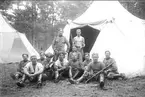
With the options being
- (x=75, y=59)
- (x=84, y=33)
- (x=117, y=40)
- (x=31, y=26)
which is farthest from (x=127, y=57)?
(x=31, y=26)

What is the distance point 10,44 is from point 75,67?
6.17 metres

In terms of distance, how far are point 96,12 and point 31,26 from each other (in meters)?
15.2

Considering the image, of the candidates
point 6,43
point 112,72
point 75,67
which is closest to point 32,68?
point 75,67

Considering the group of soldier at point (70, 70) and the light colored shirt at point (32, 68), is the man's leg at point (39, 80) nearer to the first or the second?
the group of soldier at point (70, 70)

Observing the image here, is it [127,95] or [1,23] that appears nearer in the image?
[127,95]

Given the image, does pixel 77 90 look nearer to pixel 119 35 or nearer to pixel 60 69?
pixel 60 69

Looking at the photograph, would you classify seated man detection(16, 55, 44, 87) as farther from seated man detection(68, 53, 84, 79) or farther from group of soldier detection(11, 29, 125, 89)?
seated man detection(68, 53, 84, 79)

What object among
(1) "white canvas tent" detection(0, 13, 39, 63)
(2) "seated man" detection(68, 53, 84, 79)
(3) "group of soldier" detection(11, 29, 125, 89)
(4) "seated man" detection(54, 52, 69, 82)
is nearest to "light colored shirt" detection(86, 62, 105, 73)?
(3) "group of soldier" detection(11, 29, 125, 89)

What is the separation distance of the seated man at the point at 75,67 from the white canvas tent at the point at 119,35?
1.27 metres

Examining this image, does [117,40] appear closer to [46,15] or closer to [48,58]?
[48,58]

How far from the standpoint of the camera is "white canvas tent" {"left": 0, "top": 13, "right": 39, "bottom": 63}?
11.1 m

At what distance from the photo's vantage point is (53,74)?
6.69 metres

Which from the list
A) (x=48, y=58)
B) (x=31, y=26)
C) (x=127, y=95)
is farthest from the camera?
(x=31, y=26)

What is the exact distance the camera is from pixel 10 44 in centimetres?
1156
